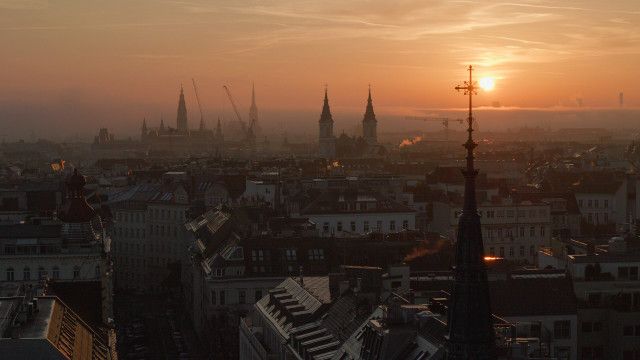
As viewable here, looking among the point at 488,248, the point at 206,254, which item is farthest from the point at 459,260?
the point at 488,248

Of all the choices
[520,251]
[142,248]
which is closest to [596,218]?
[520,251]

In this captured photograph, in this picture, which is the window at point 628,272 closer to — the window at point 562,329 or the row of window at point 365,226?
the window at point 562,329

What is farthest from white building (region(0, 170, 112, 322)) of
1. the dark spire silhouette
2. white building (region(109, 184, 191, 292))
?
white building (region(109, 184, 191, 292))

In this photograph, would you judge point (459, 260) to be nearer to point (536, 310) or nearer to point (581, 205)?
point (536, 310)

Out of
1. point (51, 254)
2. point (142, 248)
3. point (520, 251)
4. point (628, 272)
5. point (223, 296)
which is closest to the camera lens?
point (628, 272)

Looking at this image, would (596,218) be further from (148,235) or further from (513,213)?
(148,235)

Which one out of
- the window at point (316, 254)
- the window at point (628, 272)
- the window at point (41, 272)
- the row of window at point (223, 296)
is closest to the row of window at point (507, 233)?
the window at point (316, 254)
